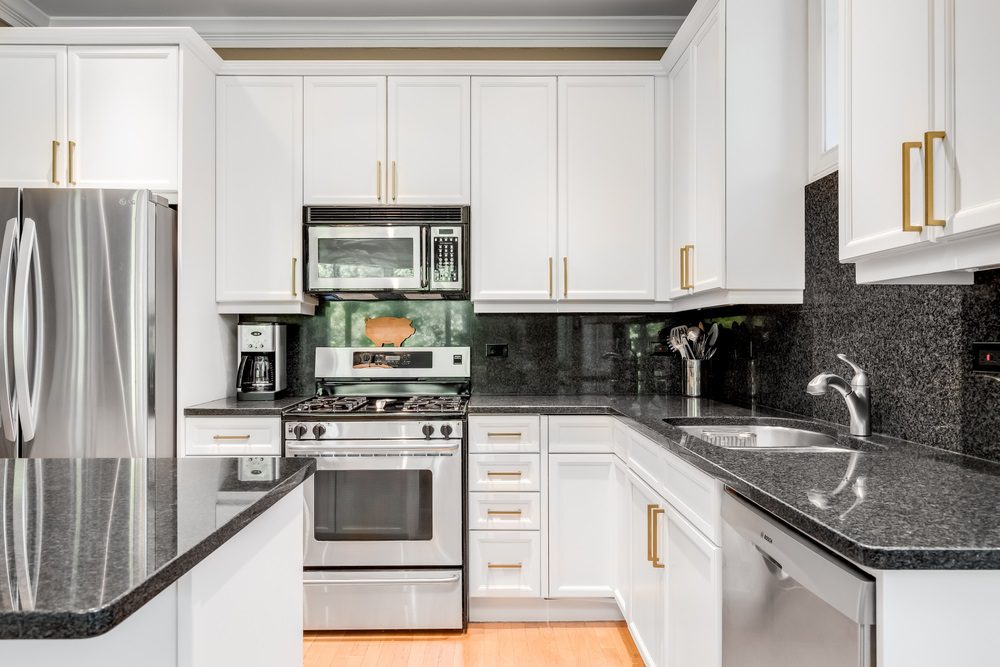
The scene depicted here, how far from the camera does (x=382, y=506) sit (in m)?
2.54

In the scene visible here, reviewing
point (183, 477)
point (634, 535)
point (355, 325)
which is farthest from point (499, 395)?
point (183, 477)

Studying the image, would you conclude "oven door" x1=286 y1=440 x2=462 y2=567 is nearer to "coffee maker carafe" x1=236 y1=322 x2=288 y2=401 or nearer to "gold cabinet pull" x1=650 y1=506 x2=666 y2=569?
"coffee maker carafe" x1=236 y1=322 x2=288 y2=401

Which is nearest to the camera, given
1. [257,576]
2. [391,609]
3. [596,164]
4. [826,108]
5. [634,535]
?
[257,576]

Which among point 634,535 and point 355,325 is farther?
point 355,325

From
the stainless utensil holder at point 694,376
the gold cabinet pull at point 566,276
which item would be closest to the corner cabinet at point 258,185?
the gold cabinet pull at point 566,276

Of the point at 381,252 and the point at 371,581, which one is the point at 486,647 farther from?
the point at 381,252

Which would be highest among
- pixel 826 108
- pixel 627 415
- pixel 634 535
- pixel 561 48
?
pixel 561 48

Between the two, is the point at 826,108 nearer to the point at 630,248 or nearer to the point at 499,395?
the point at 630,248

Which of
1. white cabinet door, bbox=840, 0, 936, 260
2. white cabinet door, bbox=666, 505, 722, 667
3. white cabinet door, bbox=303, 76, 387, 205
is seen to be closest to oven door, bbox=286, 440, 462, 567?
white cabinet door, bbox=666, 505, 722, 667

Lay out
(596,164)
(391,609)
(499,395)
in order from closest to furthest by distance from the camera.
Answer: (391,609) < (596,164) < (499,395)

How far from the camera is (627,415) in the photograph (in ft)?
7.66

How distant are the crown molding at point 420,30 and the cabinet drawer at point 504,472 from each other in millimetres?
2089

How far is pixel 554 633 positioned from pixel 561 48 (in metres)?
2.79

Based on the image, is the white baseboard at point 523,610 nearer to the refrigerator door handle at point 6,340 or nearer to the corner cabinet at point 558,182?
the corner cabinet at point 558,182
